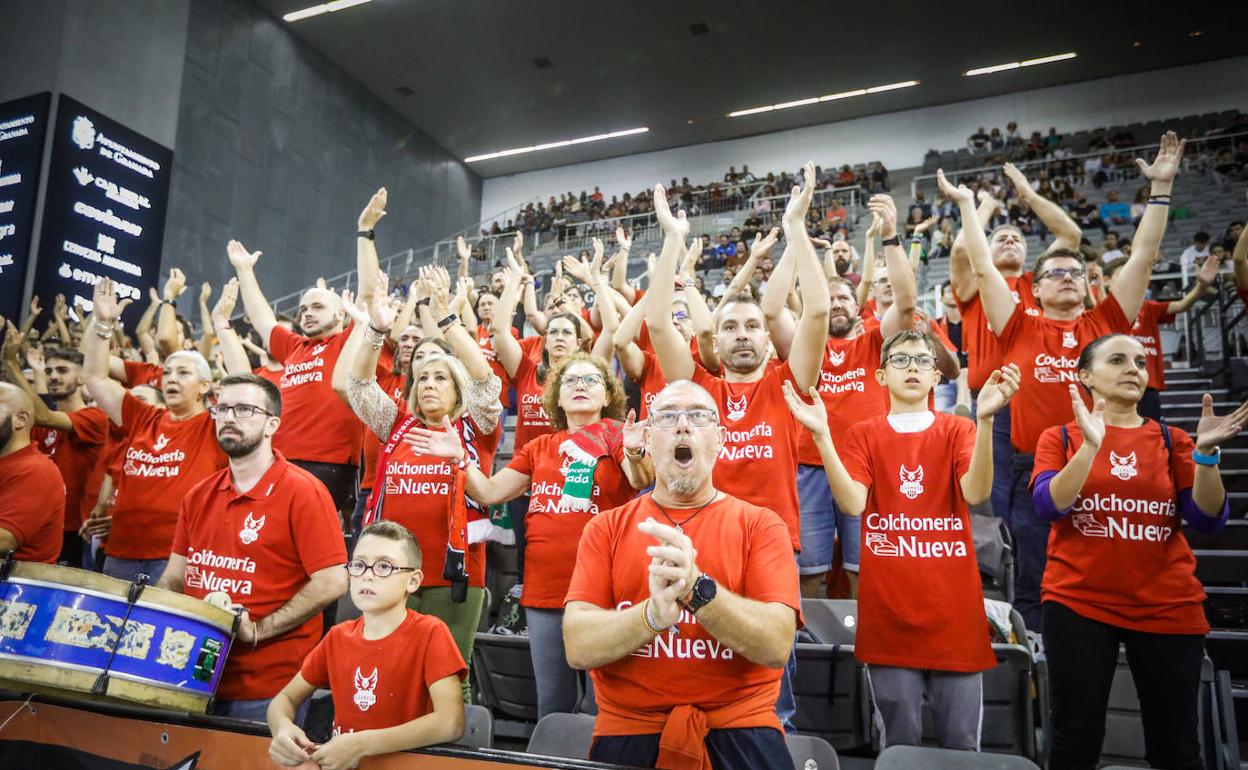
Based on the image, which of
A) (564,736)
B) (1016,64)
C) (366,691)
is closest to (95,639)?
(366,691)

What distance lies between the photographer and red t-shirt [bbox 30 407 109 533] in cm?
470

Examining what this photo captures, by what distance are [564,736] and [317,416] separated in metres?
2.59

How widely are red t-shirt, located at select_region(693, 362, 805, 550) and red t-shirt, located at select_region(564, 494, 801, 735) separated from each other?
92 cm

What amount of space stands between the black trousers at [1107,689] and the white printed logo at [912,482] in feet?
1.91

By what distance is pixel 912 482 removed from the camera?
2.83 metres

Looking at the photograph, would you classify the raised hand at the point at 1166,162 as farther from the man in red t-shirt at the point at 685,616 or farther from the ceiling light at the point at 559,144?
the ceiling light at the point at 559,144

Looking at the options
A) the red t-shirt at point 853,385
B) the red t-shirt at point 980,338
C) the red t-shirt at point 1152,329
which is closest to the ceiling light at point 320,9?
the red t-shirt at point 853,385

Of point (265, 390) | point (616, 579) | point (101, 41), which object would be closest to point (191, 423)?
point (265, 390)

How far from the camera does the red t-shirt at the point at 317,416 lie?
430 cm

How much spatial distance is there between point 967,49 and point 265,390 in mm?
16178

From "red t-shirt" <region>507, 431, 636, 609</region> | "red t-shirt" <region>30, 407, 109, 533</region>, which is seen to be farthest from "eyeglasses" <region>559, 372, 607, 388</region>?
"red t-shirt" <region>30, 407, 109, 533</region>

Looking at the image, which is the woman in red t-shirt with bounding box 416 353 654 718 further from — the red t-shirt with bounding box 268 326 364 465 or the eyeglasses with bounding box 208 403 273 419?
the red t-shirt with bounding box 268 326 364 465

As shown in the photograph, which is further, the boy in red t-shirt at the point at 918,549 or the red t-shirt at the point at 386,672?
the boy in red t-shirt at the point at 918,549

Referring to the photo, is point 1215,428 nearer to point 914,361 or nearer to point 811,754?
point 914,361
